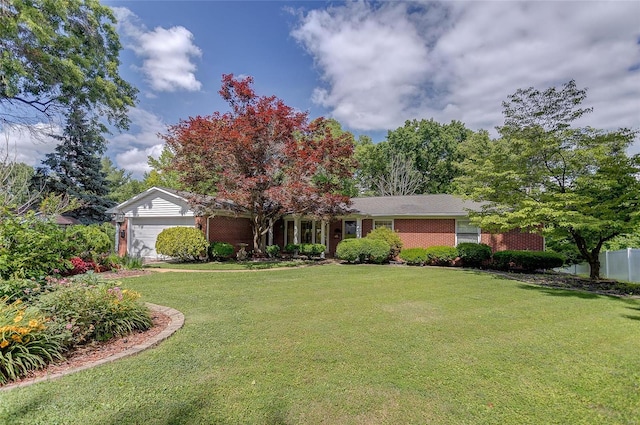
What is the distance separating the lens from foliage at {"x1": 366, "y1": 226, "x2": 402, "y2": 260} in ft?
55.0

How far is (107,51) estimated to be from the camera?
17.0 metres

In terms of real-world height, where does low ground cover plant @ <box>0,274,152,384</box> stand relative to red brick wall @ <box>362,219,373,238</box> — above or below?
below

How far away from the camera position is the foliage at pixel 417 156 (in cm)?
3309

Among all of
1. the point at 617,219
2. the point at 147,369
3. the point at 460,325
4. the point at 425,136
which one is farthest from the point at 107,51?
the point at 425,136

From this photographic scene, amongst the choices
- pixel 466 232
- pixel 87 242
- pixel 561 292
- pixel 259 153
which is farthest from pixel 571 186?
pixel 87 242

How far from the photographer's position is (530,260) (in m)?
13.4

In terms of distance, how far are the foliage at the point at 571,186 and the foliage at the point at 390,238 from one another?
4602 mm

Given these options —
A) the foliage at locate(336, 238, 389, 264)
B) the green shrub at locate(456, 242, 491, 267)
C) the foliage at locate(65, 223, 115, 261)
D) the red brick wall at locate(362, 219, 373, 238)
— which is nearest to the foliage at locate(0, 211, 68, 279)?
the foliage at locate(65, 223, 115, 261)

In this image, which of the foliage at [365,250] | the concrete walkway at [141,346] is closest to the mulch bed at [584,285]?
the foliage at [365,250]

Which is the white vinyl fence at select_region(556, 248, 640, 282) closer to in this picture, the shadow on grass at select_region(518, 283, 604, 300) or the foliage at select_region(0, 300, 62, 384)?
the shadow on grass at select_region(518, 283, 604, 300)

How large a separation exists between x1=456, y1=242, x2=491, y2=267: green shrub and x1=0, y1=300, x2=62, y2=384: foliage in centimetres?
1452

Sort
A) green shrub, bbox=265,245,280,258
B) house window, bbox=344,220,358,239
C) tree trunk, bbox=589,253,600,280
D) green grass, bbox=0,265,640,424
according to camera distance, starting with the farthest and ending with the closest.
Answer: house window, bbox=344,220,358,239 < green shrub, bbox=265,245,280,258 < tree trunk, bbox=589,253,600,280 < green grass, bbox=0,265,640,424

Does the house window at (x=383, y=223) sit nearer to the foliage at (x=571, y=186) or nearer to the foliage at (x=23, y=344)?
the foliage at (x=571, y=186)

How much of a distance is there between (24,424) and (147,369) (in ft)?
3.73
